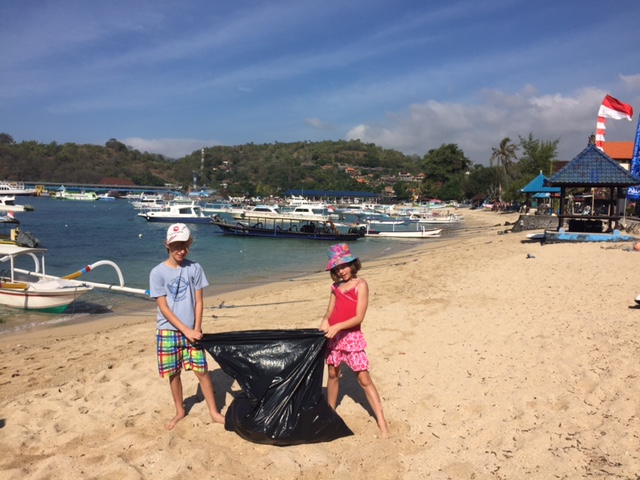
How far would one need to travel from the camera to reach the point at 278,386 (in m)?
4.15

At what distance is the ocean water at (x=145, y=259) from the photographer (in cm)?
1191

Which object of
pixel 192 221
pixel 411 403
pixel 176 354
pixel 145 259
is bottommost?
pixel 145 259

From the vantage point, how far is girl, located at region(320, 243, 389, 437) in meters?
4.11

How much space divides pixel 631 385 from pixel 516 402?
1.13m

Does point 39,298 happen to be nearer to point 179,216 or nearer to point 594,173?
point 594,173

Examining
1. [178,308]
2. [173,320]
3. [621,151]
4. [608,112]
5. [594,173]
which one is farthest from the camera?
[621,151]

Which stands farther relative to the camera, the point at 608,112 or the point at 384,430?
the point at 608,112

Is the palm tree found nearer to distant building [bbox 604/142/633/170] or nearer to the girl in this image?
distant building [bbox 604/142/633/170]

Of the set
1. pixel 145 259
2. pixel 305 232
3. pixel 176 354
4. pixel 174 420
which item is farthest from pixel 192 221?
pixel 176 354

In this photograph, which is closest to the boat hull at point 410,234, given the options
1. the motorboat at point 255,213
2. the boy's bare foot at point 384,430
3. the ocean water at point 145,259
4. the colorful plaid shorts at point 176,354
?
the ocean water at point 145,259

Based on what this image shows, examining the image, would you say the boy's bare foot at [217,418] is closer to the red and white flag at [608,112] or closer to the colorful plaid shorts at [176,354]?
the colorful plaid shorts at [176,354]

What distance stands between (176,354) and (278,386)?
38.0 inches

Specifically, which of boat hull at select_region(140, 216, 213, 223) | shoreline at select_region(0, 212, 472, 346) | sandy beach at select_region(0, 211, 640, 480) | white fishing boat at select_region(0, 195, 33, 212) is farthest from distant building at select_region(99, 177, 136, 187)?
sandy beach at select_region(0, 211, 640, 480)

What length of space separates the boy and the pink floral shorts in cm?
120
